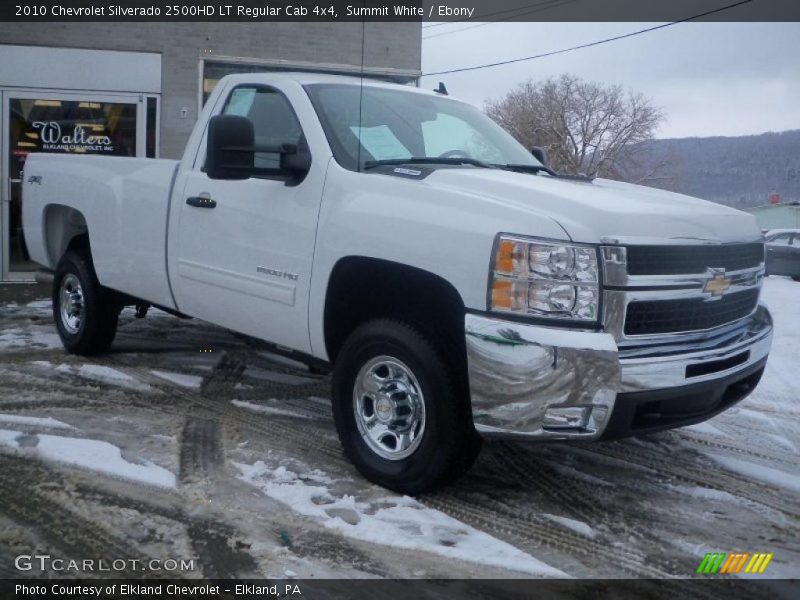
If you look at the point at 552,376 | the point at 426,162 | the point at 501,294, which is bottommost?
the point at 552,376

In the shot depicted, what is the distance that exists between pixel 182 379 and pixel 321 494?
262 cm

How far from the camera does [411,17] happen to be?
1271cm

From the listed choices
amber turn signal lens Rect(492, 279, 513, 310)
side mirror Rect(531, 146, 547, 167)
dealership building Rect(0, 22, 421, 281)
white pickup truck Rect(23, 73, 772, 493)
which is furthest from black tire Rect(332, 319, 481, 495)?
dealership building Rect(0, 22, 421, 281)

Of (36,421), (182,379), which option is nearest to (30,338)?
(182,379)

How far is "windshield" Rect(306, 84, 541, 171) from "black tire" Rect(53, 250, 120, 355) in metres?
2.63

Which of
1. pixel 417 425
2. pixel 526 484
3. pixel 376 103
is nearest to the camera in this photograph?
pixel 417 425

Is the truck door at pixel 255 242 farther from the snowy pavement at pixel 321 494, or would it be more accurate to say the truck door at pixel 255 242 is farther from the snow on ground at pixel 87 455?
the snow on ground at pixel 87 455

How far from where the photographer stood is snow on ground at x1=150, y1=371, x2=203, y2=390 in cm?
632

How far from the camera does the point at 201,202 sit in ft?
17.4

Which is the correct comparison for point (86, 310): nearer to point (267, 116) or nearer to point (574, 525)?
point (267, 116)

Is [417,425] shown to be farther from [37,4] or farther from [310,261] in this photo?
[37,4]

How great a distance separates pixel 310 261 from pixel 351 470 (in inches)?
43.6

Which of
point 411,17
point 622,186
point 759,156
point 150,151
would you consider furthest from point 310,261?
point 411,17

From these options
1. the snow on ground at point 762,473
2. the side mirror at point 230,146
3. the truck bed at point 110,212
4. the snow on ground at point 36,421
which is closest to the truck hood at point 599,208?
the side mirror at point 230,146
